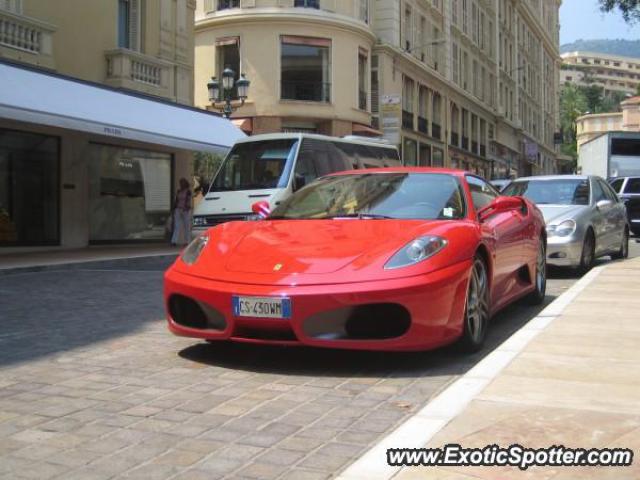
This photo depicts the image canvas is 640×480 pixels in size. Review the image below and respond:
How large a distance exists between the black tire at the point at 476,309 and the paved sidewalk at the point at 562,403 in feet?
1.15

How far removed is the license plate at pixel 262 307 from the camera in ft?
13.8

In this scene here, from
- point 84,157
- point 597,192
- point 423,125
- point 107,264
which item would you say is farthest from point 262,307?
point 423,125

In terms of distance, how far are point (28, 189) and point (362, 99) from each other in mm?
19338

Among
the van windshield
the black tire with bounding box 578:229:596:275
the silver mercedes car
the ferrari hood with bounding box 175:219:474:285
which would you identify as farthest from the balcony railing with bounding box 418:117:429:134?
the ferrari hood with bounding box 175:219:474:285

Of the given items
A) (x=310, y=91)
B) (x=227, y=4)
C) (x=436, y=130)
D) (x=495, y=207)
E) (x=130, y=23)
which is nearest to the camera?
(x=495, y=207)

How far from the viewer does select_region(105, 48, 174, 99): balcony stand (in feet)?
53.9

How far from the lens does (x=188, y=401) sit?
3.79 metres

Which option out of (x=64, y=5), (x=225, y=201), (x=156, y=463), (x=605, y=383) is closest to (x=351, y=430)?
(x=156, y=463)

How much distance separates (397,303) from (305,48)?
26684 mm

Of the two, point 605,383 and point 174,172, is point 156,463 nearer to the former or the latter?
point 605,383

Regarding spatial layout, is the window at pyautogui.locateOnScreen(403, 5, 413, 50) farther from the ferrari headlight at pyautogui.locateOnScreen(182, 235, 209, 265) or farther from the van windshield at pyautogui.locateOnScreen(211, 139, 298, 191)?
the ferrari headlight at pyautogui.locateOnScreen(182, 235, 209, 265)

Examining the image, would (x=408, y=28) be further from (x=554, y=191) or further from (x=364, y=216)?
(x=364, y=216)

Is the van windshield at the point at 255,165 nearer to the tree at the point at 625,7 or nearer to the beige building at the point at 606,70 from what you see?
the tree at the point at 625,7

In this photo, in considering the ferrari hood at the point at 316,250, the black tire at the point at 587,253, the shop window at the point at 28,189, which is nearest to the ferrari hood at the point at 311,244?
the ferrari hood at the point at 316,250
